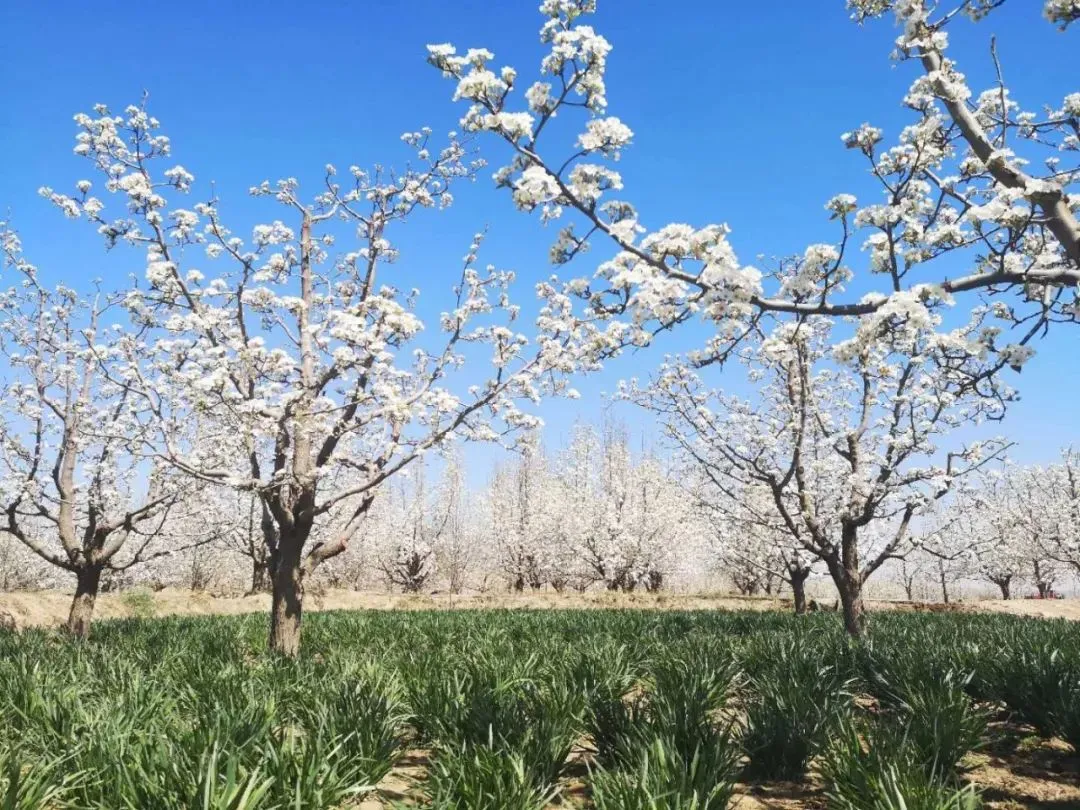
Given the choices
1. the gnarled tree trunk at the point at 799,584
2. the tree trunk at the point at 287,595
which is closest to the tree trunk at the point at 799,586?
the gnarled tree trunk at the point at 799,584

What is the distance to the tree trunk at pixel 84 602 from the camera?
12.3 m

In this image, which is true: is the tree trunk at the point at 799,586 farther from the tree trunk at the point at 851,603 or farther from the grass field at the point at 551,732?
the grass field at the point at 551,732

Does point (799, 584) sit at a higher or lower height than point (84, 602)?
lower

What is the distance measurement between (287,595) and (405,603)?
19.5 m

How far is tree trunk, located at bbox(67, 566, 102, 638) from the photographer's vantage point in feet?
40.3

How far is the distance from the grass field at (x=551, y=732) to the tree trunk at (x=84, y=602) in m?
5.19

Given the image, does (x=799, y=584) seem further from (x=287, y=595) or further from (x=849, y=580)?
(x=287, y=595)

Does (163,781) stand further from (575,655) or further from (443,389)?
(443,389)

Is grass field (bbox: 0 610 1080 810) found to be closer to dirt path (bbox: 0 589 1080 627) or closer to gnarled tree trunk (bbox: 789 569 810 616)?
gnarled tree trunk (bbox: 789 569 810 616)

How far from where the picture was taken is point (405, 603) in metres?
28.3

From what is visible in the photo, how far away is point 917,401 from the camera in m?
11.4

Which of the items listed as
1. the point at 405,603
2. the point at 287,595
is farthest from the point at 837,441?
the point at 405,603

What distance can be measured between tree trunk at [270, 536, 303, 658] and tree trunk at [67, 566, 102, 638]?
194 inches

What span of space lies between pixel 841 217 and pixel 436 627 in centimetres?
1029
